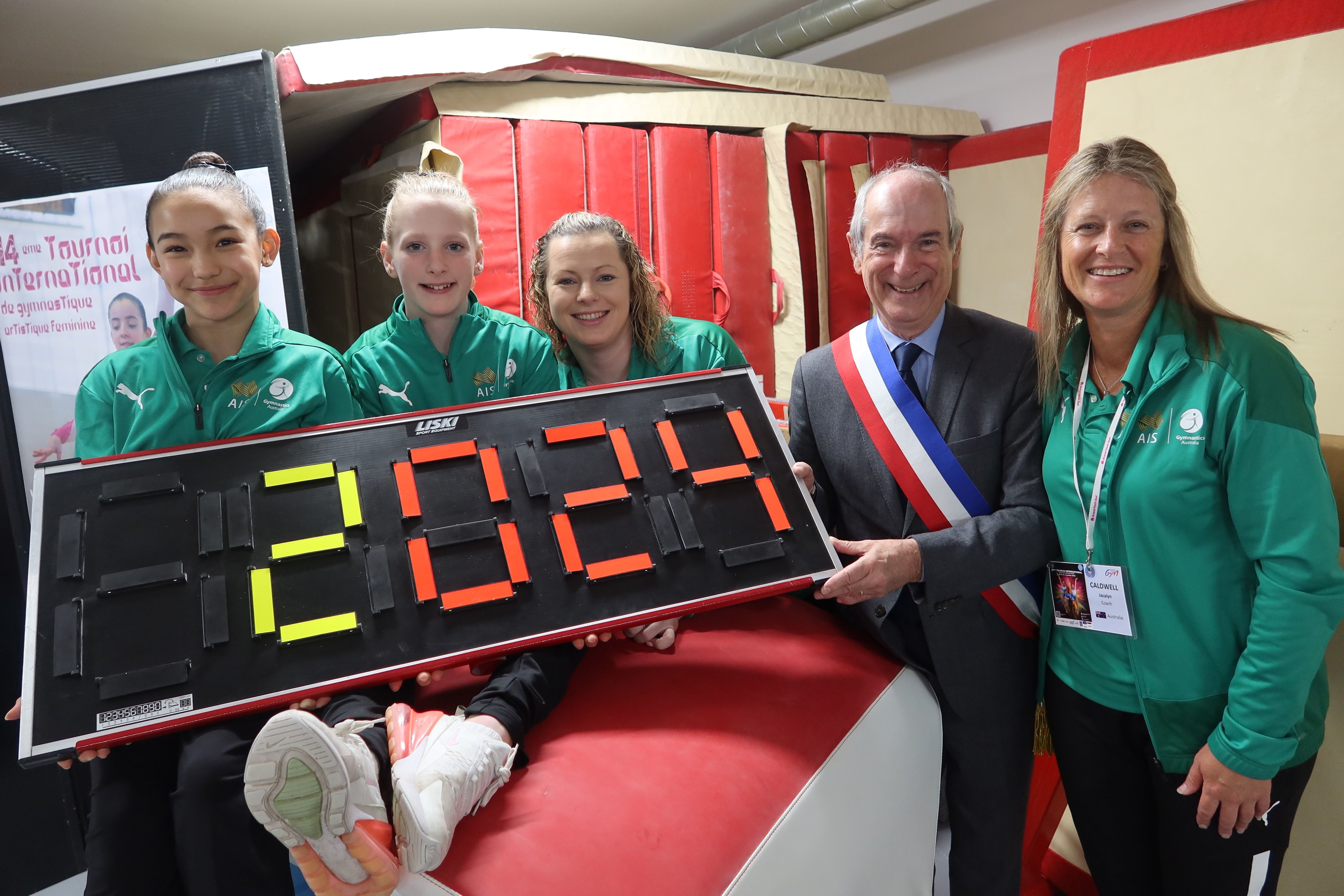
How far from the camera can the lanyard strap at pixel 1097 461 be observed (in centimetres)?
134

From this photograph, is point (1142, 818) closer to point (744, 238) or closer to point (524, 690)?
point (524, 690)

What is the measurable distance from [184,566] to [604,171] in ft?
8.71

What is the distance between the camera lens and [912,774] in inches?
60.7

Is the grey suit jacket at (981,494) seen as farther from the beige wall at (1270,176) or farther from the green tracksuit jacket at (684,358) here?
the beige wall at (1270,176)

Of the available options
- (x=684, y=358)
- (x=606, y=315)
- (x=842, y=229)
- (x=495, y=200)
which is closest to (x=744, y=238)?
(x=842, y=229)

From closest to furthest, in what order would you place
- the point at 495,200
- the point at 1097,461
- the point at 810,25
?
the point at 1097,461 → the point at 495,200 → the point at 810,25

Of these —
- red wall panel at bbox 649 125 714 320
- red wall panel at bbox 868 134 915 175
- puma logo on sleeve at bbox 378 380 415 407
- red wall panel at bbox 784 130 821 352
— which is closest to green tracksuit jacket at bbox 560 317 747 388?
puma logo on sleeve at bbox 378 380 415 407

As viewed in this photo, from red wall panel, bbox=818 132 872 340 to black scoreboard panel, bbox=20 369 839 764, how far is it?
2786 millimetres

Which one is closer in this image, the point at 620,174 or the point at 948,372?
the point at 948,372

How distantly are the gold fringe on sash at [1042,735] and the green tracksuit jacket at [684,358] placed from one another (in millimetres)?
1072

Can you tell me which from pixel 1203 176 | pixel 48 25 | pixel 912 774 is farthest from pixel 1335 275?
pixel 48 25

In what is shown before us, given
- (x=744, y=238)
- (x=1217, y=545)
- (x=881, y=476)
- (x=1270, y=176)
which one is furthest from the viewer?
(x=744, y=238)

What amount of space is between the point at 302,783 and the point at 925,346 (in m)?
1.41

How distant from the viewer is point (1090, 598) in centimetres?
139
